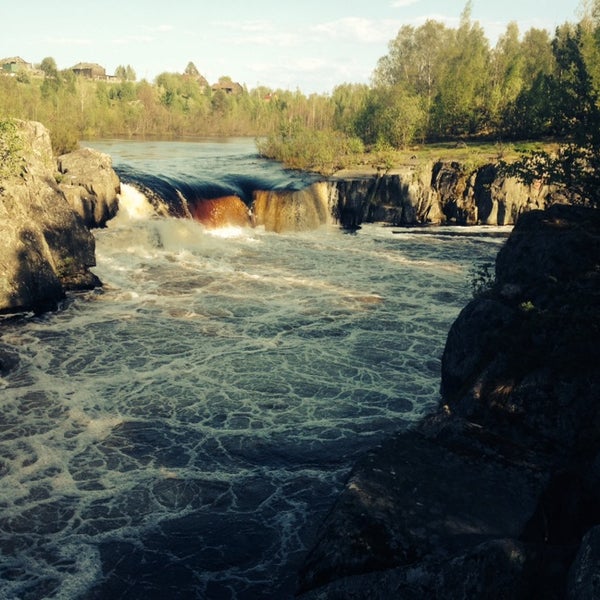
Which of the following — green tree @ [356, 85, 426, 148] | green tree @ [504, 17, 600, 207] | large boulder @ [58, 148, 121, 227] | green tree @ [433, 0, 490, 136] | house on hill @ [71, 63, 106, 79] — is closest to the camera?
green tree @ [504, 17, 600, 207]

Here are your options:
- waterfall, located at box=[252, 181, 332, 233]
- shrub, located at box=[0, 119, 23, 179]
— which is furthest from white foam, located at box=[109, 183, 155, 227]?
shrub, located at box=[0, 119, 23, 179]

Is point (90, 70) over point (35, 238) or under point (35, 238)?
over

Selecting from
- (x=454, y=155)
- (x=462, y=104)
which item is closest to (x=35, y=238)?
(x=454, y=155)

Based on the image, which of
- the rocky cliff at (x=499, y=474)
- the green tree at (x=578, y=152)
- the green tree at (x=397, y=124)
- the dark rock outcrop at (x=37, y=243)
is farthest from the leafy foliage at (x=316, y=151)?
the rocky cliff at (x=499, y=474)

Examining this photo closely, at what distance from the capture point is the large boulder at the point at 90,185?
29391 mm

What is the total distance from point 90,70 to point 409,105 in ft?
550

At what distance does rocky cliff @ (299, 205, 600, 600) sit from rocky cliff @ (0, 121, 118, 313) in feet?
49.9

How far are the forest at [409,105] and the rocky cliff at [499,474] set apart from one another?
20.3ft

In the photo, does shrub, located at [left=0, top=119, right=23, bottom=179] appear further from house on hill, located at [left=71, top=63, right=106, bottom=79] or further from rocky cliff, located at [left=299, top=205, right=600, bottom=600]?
house on hill, located at [left=71, top=63, right=106, bottom=79]

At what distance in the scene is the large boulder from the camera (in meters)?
29.4

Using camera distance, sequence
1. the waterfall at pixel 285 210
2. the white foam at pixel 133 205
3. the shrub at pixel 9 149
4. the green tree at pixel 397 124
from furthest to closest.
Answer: the green tree at pixel 397 124
the waterfall at pixel 285 210
the white foam at pixel 133 205
the shrub at pixel 9 149

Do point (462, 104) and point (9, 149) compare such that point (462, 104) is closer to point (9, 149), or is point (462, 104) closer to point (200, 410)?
point (9, 149)

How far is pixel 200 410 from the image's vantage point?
46.5 feet

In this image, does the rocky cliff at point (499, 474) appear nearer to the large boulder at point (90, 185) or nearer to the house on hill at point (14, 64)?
the large boulder at point (90, 185)
